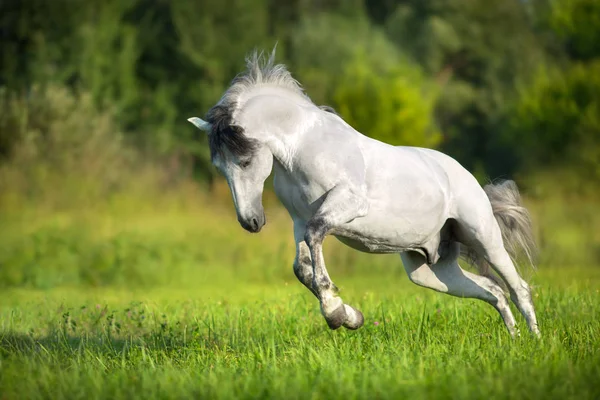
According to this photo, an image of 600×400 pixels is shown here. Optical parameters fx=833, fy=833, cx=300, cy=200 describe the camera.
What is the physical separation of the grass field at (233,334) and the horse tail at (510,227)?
0.86 ft

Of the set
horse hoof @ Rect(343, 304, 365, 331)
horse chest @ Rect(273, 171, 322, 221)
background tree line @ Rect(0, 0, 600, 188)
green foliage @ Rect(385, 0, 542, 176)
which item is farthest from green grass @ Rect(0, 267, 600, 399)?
green foliage @ Rect(385, 0, 542, 176)

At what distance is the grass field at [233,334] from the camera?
4664 mm

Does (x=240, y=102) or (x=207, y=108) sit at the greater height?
(x=207, y=108)

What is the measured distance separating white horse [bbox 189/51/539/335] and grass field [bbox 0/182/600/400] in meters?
0.57

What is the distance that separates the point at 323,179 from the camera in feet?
19.0

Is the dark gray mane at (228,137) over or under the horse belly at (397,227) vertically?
over

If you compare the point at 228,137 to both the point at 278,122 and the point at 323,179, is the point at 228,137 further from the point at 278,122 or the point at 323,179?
the point at 323,179

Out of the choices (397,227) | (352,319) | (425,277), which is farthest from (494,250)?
(352,319)

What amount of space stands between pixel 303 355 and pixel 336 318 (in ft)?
1.11

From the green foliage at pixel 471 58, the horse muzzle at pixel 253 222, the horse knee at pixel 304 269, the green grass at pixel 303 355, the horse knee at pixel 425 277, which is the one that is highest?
the green foliage at pixel 471 58

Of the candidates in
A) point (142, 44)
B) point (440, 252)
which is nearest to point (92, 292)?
point (440, 252)

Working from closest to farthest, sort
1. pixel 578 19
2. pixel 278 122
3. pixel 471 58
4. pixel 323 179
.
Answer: pixel 323 179 → pixel 278 122 → pixel 578 19 → pixel 471 58

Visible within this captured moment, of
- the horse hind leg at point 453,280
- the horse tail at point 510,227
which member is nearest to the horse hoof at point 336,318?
the horse hind leg at point 453,280

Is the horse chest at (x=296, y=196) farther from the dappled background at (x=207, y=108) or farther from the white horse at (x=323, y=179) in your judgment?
the dappled background at (x=207, y=108)
